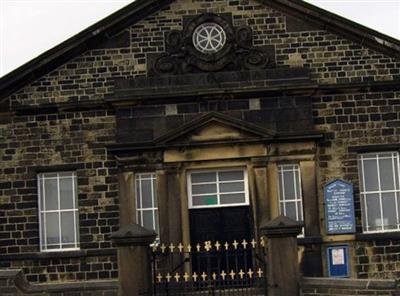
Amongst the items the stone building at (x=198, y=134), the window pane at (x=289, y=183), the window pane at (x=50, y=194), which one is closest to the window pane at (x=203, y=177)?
the stone building at (x=198, y=134)

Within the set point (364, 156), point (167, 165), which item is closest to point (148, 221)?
point (167, 165)

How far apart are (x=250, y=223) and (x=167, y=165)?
2.38 metres

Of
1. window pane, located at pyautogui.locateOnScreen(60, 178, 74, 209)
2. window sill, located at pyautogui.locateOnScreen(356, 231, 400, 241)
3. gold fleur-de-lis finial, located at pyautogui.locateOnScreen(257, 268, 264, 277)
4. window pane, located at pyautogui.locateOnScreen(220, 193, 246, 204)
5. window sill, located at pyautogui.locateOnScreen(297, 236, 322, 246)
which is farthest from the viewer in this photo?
window pane, located at pyautogui.locateOnScreen(60, 178, 74, 209)

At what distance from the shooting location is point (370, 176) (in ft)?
65.6

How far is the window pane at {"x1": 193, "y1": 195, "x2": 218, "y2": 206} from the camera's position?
19.9 metres

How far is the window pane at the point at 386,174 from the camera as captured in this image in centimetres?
1998

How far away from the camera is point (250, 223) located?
64.1 feet

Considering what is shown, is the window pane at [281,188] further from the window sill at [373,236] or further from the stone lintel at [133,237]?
the stone lintel at [133,237]

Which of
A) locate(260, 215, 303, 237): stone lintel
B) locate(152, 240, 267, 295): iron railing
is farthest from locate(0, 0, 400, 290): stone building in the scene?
locate(260, 215, 303, 237): stone lintel

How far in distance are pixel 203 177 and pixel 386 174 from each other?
14.4ft

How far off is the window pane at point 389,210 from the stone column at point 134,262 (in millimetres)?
7359

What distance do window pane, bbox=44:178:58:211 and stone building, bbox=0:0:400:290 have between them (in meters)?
0.03

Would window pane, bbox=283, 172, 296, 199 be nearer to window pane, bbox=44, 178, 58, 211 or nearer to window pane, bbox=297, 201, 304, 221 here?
window pane, bbox=297, 201, 304, 221

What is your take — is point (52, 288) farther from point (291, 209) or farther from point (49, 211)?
point (291, 209)
